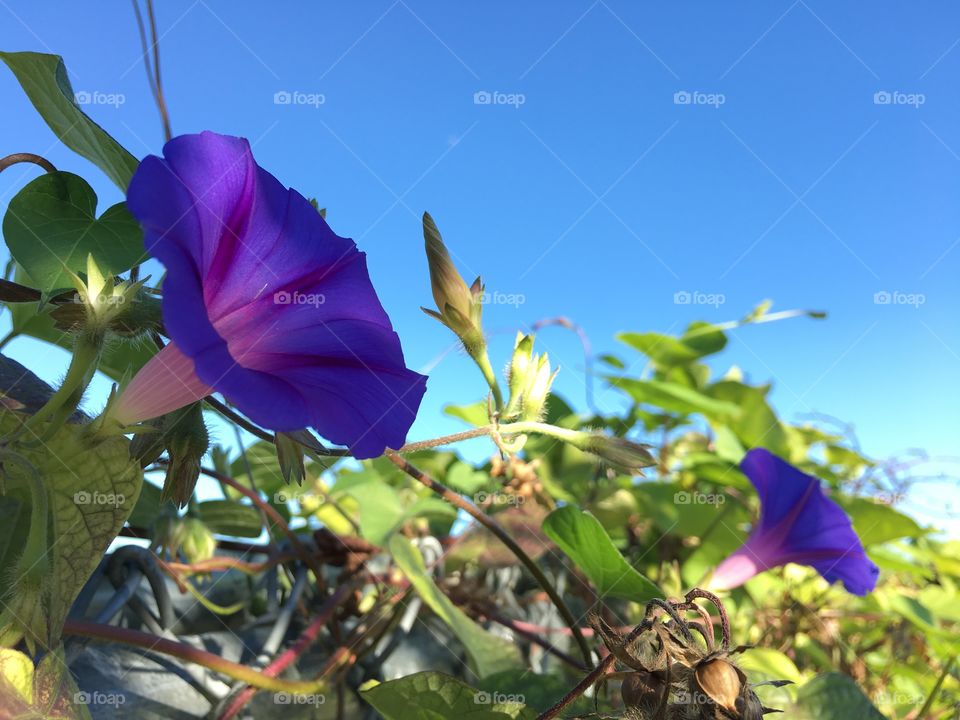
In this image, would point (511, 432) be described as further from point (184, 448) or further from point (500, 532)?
point (184, 448)

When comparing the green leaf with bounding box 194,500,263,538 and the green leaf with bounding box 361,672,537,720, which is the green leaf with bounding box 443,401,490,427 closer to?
the green leaf with bounding box 194,500,263,538

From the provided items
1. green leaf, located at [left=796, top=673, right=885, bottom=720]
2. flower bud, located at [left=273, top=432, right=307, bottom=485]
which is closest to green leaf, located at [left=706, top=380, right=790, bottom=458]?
green leaf, located at [left=796, top=673, right=885, bottom=720]

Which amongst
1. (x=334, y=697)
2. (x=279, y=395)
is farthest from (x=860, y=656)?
(x=279, y=395)

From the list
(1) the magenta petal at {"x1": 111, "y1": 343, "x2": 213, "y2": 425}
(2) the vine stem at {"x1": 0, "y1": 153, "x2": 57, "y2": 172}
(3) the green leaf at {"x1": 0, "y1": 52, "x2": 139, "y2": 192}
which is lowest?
(1) the magenta petal at {"x1": 111, "y1": 343, "x2": 213, "y2": 425}

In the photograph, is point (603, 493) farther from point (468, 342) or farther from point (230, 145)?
point (230, 145)

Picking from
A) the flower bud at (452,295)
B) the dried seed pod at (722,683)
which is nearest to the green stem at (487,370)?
the flower bud at (452,295)

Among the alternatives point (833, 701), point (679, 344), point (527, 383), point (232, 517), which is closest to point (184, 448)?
point (527, 383)
